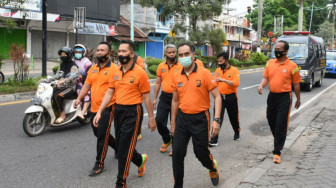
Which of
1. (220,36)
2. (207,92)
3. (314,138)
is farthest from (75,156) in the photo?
(220,36)

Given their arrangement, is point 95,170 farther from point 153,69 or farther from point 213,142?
point 153,69

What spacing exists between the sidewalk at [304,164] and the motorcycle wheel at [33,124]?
4017 mm

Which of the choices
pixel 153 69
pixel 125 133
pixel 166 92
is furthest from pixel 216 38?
pixel 125 133

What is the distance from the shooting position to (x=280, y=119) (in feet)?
17.9

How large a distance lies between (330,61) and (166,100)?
2058cm

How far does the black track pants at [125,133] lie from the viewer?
4.17m

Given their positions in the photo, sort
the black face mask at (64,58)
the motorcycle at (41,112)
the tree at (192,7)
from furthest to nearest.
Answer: the tree at (192,7)
the black face mask at (64,58)
the motorcycle at (41,112)

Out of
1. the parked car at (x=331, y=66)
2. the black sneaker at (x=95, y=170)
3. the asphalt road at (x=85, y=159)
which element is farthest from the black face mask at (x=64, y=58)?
the parked car at (x=331, y=66)

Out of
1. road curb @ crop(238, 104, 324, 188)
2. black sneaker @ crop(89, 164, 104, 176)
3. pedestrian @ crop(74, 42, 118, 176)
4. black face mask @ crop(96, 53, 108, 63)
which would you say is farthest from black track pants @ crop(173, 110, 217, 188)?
black face mask @ crop(96, 53, 108, 63)

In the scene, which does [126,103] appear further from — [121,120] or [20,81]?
[20,81]

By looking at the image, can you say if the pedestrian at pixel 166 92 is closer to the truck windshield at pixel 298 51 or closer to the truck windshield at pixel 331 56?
the truck windshield at pixel 298 51

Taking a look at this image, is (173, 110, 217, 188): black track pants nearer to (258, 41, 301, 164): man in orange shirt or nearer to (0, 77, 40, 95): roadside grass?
(258, 41, 301, 164): man in orange shirt

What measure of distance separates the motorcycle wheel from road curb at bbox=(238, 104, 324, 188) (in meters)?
4.00

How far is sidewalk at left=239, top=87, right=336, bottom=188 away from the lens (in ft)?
14.6
